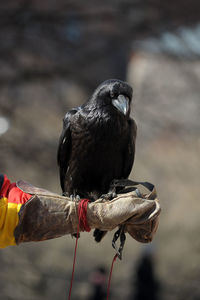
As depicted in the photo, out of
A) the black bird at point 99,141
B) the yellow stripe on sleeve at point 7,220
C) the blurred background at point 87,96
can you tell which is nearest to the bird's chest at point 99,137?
the black bird at point 99,141

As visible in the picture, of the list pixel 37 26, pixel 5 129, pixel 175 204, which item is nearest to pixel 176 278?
pixel 175 204

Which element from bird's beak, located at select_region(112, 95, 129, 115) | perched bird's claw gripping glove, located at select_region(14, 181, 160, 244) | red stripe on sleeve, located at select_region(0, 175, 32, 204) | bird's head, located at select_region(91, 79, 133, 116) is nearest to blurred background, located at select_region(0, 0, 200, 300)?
bird's head, located at select_region(91, 79, 133, 116)

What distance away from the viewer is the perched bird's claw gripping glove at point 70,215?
2.39 meters

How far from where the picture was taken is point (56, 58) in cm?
729

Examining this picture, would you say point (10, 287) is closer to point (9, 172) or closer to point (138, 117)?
point (9, 172)

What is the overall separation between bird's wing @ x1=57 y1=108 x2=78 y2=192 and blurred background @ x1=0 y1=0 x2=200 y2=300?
349 cm

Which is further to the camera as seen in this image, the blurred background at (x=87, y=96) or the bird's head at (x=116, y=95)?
the blurred background at (x=87, y=96)

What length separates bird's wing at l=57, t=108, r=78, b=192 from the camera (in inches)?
126

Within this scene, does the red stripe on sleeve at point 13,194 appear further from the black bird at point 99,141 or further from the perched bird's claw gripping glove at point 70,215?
the black bird at point 99,141

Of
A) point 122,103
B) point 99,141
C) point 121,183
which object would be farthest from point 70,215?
point 122,103

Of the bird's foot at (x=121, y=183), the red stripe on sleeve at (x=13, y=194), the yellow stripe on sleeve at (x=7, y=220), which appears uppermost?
the bird's foot at (x=121, y=183)

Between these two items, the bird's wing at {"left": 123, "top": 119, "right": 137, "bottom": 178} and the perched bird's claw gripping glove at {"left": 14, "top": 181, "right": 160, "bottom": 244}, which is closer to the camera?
the perched bird's claw gripping glove at {"left": 14, "top": 181, "right": 160, "bottom": 244}

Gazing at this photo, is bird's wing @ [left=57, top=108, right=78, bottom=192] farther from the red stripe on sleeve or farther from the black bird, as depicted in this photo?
the red stripe on sleeve

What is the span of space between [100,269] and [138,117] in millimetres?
2985
